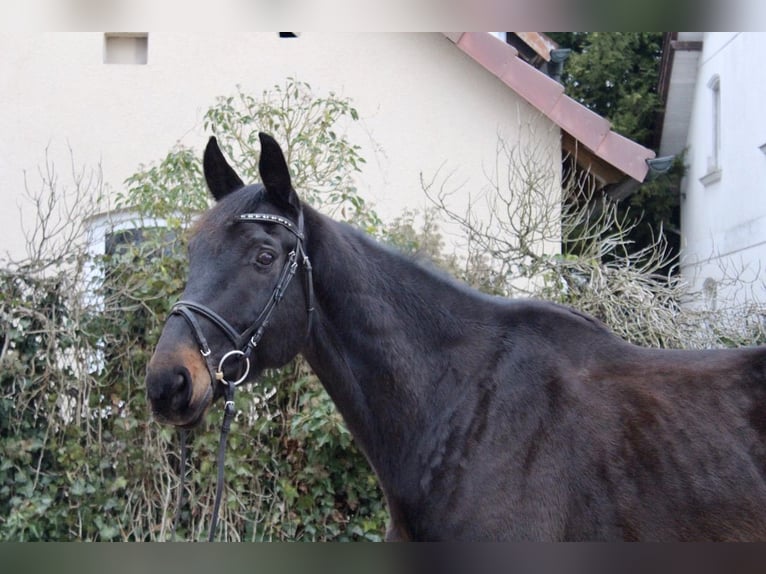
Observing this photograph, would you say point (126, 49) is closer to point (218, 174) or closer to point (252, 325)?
point (218, 174)

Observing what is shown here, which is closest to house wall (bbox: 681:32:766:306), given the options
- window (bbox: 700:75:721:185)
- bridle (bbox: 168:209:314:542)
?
window (bbox: 700:75:721:185)

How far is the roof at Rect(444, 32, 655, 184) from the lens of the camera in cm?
1041

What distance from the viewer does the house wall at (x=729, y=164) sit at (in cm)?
1417

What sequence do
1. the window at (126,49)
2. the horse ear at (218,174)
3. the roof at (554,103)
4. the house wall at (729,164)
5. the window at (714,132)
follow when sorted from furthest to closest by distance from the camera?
the window at (714,132) < the house wall at (729,164) < the window at (126,49) < the roof at (554,103) < the horse ear at (218,174)

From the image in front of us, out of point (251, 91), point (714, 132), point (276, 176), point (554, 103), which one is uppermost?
point (714, 132)

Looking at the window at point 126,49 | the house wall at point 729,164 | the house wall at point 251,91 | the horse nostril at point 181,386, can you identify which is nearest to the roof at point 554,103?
the house wall at point 251,91

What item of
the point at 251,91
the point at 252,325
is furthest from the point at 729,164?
the point at 252,325

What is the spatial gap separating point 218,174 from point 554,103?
7.46m

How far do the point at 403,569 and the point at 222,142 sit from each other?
608 centimetres

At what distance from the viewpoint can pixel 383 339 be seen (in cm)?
339

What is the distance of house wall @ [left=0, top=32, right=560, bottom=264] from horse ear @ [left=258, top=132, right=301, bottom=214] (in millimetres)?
6958

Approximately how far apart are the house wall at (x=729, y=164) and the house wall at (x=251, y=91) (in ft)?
14.0

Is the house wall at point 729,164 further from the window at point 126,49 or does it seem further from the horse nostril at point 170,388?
the horse nostril at point 170,388

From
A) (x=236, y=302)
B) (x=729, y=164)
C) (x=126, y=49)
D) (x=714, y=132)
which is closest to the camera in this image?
(x=236, y=302)
